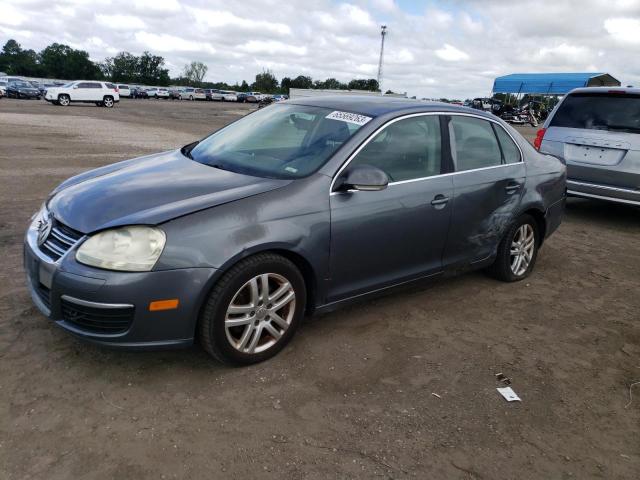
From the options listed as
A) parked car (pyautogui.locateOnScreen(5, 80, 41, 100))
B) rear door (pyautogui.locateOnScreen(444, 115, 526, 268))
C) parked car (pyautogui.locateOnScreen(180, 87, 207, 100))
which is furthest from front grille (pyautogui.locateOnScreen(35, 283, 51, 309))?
parked car (pyautogui.locateOnScreen(180, 87, 207, 100))

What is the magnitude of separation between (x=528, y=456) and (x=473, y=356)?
38.5 inches

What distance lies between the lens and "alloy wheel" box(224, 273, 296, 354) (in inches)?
119

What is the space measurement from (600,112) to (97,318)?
272 inches

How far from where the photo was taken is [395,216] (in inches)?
142

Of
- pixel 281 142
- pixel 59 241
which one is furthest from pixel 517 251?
pixel 59 241

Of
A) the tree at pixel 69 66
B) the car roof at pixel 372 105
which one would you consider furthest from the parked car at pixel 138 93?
the car roof at pixel 372 105

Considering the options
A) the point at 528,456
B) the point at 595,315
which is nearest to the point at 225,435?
the point at 528,456

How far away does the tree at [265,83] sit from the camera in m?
102

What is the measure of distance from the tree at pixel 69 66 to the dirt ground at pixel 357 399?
102m

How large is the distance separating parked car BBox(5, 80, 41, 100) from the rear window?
45147 millimetres

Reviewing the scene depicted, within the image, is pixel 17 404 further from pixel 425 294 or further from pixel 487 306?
pixel 487 306

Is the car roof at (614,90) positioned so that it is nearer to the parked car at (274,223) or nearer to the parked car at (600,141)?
the parked car at (600,141)

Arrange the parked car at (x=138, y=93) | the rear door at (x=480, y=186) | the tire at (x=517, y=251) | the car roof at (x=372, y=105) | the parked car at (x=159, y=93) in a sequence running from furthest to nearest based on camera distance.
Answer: the parked car at (x=159, y=93) < the parked car at (x=138, y=93) < the tire at (x=517, y=251) < the rear door at (x=480, y=186) < the car roof at (x=372, y=105)

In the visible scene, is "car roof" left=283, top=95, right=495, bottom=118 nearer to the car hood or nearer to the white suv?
the car hood
